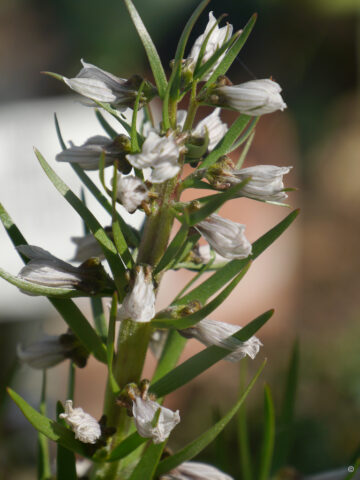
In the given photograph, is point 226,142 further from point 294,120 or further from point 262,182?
point 294,120

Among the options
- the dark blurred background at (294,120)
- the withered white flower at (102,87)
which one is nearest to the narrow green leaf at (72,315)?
the withered white flower at (102,87)

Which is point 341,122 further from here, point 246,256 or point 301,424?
point 246,256

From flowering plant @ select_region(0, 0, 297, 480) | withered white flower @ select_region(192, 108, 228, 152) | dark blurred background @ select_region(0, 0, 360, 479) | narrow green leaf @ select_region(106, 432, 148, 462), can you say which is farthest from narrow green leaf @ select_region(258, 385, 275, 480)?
dark blurred background @ select_region(0, 0, 360, 479)

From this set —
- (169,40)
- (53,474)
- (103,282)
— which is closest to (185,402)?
(53,474)

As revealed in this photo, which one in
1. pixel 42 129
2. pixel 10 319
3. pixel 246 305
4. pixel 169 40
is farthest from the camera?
pixel 169 40

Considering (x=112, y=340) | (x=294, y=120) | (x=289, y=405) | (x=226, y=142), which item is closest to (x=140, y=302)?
(x=112, y=340)

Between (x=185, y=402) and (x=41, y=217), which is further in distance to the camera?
(x=185, y=402)

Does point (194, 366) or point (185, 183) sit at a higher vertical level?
point (185, 183)
